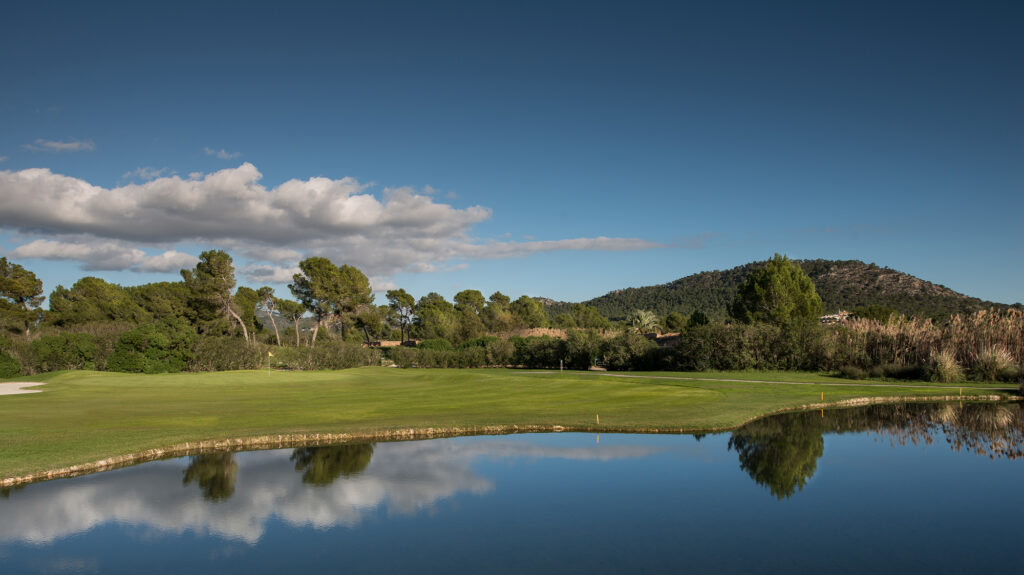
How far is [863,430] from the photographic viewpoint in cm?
1798

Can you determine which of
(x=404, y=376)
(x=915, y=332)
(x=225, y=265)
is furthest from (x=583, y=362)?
(x=225, y=265)

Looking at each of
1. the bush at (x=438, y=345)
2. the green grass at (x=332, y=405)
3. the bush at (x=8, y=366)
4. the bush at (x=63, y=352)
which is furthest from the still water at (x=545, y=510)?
the bush at (x=438, y=345)

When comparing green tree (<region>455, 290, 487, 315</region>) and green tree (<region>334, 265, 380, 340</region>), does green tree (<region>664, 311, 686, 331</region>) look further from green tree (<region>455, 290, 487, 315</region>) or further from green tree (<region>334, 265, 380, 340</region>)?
green tree (<region>334, 265, 380, 340</region>)

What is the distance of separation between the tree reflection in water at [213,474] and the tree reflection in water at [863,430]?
1088cm

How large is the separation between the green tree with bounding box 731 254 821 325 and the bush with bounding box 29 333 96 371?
54085 millimetres

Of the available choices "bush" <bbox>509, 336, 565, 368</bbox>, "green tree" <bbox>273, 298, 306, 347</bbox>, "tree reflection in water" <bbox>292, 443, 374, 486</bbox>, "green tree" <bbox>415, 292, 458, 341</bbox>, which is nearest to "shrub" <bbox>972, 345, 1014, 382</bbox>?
"bush" <bbox>509, 336, 565, 368</bbox>

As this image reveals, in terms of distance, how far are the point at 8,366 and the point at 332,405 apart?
2961 centimetres

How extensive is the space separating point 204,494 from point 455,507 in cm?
502

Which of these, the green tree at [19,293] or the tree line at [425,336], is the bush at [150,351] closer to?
the tree line at [425,336]

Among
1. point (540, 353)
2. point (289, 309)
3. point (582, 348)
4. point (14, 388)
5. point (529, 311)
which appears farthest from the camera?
point (529, 311)

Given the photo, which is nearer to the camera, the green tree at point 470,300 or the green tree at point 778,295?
the green tree at point 778,295

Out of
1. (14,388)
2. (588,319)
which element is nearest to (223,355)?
(14,388)

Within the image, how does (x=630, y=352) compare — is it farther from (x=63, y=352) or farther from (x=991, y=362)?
(x=63, y=352)

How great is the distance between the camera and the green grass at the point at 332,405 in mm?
15836
